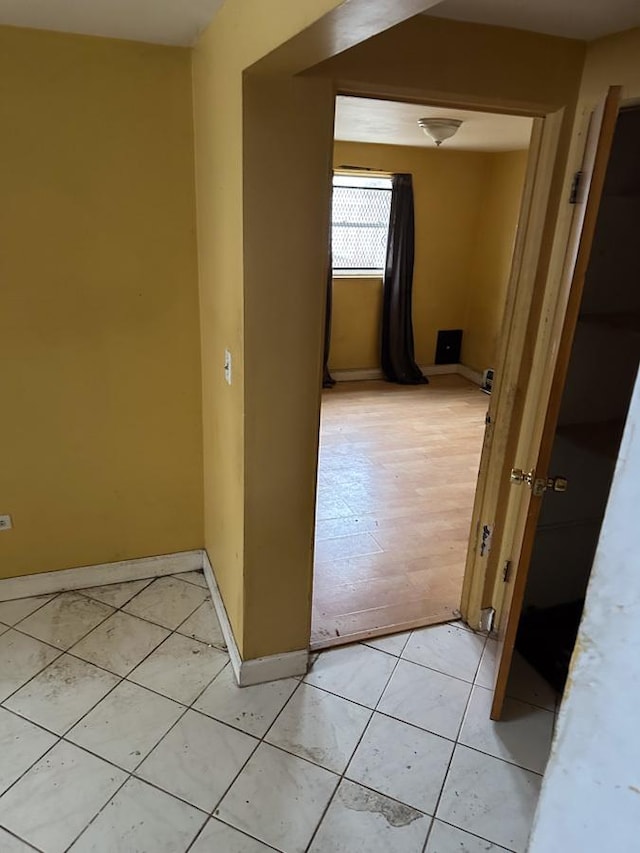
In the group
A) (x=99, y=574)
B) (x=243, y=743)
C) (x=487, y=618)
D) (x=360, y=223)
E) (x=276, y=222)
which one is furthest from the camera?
(x=360, y=223)

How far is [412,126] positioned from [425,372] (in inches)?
114

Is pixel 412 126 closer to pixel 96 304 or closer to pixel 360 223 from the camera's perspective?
pixel 360 223

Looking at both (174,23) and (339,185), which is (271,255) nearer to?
(174,23)

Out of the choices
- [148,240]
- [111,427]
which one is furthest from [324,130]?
[111,427]

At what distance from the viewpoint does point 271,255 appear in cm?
179

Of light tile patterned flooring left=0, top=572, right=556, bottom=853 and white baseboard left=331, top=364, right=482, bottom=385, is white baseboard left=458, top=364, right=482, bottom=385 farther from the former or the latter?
light tile patterned flooring left=0, top=572, right=556, bottom=853

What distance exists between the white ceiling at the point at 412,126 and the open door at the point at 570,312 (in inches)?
43.7

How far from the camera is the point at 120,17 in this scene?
186cm

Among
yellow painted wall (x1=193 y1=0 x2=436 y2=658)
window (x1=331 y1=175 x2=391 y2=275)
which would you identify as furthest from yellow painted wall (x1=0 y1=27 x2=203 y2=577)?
window (x1=331 y1=175 x2=391 y2=275)

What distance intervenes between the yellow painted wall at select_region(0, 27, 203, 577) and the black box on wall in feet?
14.1

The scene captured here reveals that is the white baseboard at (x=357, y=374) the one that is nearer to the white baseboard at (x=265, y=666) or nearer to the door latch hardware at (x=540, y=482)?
the white baseboard at (x=265, y=666)

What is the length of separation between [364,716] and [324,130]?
1.95 m

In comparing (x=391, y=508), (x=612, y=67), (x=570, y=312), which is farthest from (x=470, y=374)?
(x=570, y=312)

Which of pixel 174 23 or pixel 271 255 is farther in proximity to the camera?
pixel 174 23
